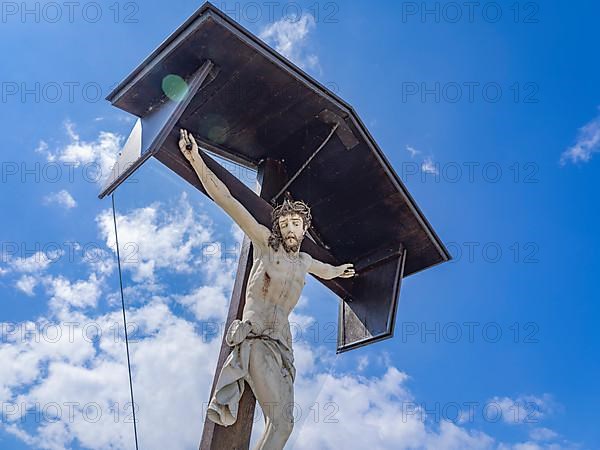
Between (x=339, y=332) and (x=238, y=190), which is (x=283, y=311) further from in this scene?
(x=339, y=332)

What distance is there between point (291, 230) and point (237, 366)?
1244mm

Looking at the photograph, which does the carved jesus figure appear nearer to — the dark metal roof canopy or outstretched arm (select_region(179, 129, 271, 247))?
outstretched arm (select_region(179, 129, 271, 247))

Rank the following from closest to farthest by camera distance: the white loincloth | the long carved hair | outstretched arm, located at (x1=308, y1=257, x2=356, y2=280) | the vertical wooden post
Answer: the white loincloth, the vertical wooden post, the long carved hair, outstretched arm, located at (x1=308, y1=257, x2=356, y2=280)

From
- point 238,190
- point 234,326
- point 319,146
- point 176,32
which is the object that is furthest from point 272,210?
point 176,32

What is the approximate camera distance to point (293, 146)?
6902 mm

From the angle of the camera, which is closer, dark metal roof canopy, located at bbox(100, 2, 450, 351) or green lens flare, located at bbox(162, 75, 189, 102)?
dark metal roof canopy, located at bbox(100, 2, 450, 351)

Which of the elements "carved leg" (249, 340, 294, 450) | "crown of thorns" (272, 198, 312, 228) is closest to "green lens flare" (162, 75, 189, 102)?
"crown of thorns" (272, 198, 312, 228)

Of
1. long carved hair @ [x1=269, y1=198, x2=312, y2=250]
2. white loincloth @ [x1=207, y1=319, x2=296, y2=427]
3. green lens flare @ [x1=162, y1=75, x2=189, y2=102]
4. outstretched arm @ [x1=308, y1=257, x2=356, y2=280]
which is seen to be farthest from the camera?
outstretched arm @ [x1=308, y1=257, x2=356, y2=280]

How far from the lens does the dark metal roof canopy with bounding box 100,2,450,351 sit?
5.63 meters

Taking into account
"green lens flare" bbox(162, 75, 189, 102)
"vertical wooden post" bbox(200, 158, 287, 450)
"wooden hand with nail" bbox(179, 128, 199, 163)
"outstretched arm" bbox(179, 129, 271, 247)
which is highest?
"green lens flare" bbox(162, 75, 189, 102)

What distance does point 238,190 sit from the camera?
20.8 ft

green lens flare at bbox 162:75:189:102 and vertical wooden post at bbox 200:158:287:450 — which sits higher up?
green lens flare at bbox 162:75:189:102

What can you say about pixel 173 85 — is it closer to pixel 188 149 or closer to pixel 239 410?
pixel 188 149

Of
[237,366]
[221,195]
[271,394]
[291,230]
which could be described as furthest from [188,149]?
[271,394]
